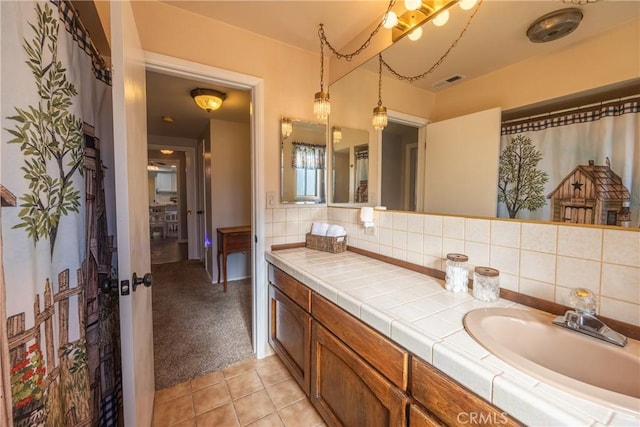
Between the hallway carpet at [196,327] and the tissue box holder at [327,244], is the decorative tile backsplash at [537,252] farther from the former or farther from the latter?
the hallway carpet at [196,327]

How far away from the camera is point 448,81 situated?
1.30 metres

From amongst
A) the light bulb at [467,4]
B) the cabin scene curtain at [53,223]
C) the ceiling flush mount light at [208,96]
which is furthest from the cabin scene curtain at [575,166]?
the ceiling flush mount light at [208,96]

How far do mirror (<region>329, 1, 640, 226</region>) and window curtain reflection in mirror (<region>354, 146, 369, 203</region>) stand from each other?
51 millimetres

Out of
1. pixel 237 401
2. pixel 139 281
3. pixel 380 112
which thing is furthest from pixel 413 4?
pixel 237 401

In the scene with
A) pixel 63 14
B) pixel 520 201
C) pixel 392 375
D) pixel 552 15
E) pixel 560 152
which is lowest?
pixel 392 375

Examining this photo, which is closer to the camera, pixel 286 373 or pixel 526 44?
pixel 526 44

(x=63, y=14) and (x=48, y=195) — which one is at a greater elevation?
(x=63, y=14)

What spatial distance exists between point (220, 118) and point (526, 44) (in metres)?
3.40

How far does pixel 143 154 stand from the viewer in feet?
4.25

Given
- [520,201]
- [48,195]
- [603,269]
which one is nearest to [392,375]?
[603,269]

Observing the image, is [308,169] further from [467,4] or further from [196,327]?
[196,327]

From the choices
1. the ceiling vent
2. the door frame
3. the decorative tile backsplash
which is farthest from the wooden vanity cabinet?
→ the ceiling vent

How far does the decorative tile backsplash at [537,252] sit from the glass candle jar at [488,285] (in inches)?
2.4

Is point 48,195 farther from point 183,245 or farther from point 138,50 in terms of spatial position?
point 183,245
